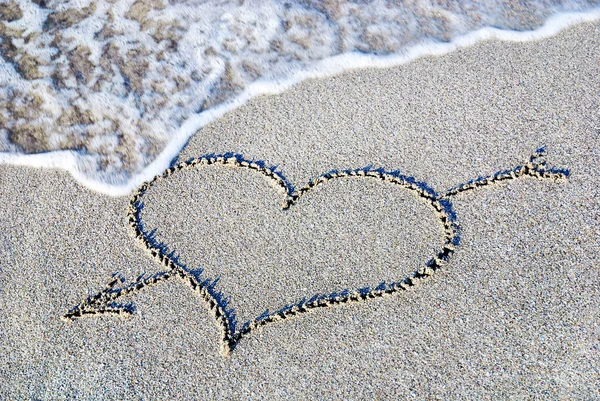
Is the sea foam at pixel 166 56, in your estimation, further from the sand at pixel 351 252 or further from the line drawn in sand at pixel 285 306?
the line drawn in sand at pixel 285 306

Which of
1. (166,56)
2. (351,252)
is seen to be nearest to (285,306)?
(351,252)

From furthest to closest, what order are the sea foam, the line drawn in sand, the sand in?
the sea foam < the line drawn in sand < the sand

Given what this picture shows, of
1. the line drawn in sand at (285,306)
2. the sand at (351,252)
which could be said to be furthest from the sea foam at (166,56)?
the line drawn in sand at (285,306)

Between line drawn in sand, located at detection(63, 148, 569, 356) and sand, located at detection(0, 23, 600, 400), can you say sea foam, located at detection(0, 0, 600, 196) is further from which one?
line drawn in sand, located at detection(63, 148, 569, 356)

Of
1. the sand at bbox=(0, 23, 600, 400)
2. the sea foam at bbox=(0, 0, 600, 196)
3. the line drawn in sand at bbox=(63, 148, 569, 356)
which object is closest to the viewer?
the sand at bbox=(0, 23, 600, 400)

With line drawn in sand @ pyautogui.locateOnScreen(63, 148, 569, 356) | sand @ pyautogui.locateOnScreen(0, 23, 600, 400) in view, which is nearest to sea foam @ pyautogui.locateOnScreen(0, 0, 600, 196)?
sand @ pyautogui.locateOnScreen(0, 23, 600, 400)

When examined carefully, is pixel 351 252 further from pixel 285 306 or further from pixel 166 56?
pixel 166 56
